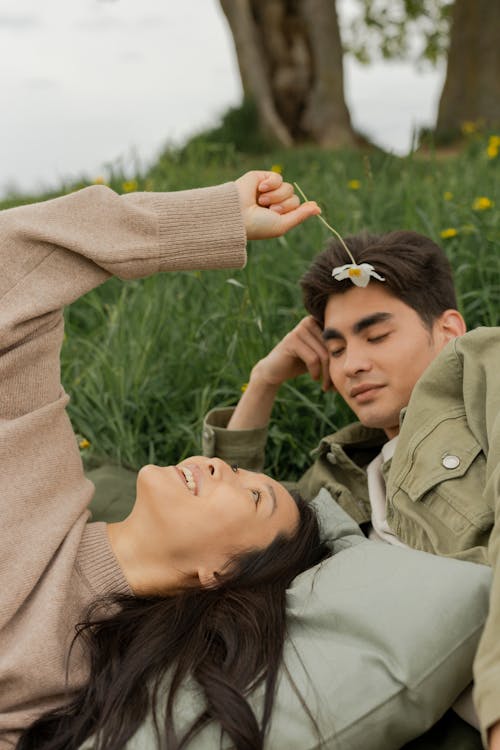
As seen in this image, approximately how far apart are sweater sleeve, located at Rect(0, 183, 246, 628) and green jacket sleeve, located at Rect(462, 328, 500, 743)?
683mm

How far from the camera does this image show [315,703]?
1.85 meters

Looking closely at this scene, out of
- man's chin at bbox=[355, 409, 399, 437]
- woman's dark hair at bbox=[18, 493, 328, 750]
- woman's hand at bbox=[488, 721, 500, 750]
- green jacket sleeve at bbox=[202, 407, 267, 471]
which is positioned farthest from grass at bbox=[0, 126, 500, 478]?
woman's hand at bbox=[488, 721, 500, 750]

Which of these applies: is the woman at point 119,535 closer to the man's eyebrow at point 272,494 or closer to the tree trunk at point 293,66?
the man's eyebrow at point 272,494

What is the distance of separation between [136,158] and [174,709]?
4149mm

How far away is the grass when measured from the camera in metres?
3.69

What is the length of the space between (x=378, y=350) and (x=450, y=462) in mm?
537

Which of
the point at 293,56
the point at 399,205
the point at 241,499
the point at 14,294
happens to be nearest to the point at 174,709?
the point at 241,499

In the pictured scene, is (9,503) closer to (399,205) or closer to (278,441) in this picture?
(278,441)

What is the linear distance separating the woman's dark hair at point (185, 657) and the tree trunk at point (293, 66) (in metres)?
8.73

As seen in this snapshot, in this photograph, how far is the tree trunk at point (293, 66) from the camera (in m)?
10.2

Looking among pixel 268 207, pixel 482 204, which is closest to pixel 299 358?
pixel 268 207

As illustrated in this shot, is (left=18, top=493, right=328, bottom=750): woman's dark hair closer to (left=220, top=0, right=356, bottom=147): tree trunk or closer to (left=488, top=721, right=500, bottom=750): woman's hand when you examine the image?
(left=488, top=721, right=500, bottom=750): woman's hand

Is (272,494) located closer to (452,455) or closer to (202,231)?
(452,455)

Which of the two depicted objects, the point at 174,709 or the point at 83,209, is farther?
the point at 83,209
